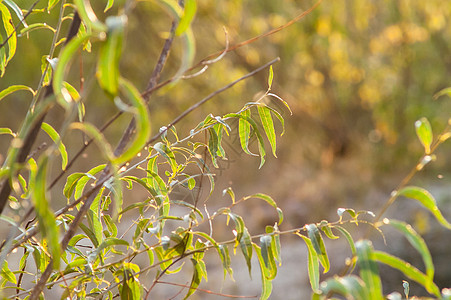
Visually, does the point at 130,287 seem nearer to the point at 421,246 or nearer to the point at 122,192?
the point at 122,192

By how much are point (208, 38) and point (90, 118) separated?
1.79 metres

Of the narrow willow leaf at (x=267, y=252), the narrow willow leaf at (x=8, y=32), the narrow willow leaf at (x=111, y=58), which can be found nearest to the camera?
the narrow willow leaf at (x=111, y=58)

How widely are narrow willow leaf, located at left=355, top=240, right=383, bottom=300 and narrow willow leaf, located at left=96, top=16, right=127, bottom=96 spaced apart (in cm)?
21

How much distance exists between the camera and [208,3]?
11.7ft

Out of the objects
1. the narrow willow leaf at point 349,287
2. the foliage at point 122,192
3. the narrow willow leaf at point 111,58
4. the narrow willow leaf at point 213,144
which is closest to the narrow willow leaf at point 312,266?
the foliage at point 122,192

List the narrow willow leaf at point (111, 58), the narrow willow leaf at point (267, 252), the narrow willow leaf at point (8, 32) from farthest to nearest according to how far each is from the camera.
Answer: the narrow willow leaf at point (8, 32) < the narrow willow leaf at point (267, 252) < the narrow willow leaf at point (111, 58)

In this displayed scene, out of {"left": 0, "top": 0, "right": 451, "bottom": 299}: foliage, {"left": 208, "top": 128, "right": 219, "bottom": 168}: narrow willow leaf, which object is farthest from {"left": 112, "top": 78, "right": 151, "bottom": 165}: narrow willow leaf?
{"left": 208, "top": 128, "right": 219, "bottom": 168}: narrow willow leaf

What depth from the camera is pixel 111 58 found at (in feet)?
1.32

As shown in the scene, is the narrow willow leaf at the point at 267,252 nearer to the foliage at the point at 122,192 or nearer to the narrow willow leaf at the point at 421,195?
the foliage at the point at 122,192

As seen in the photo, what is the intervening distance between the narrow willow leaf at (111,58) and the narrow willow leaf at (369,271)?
209mm

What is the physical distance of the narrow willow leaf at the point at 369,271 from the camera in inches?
17.1

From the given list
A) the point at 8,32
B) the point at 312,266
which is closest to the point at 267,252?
the point at 312,266

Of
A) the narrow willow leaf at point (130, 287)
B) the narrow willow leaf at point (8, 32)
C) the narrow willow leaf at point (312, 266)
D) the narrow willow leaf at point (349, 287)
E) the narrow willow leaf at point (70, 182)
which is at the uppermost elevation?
the narrow willow leaf at point (8, 32)

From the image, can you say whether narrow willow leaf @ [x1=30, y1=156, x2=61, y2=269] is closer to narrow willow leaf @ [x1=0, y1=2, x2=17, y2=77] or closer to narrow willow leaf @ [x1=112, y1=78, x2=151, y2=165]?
narrow willow leaf @ [x1=112, y1=78, x2=151, y2=165]
